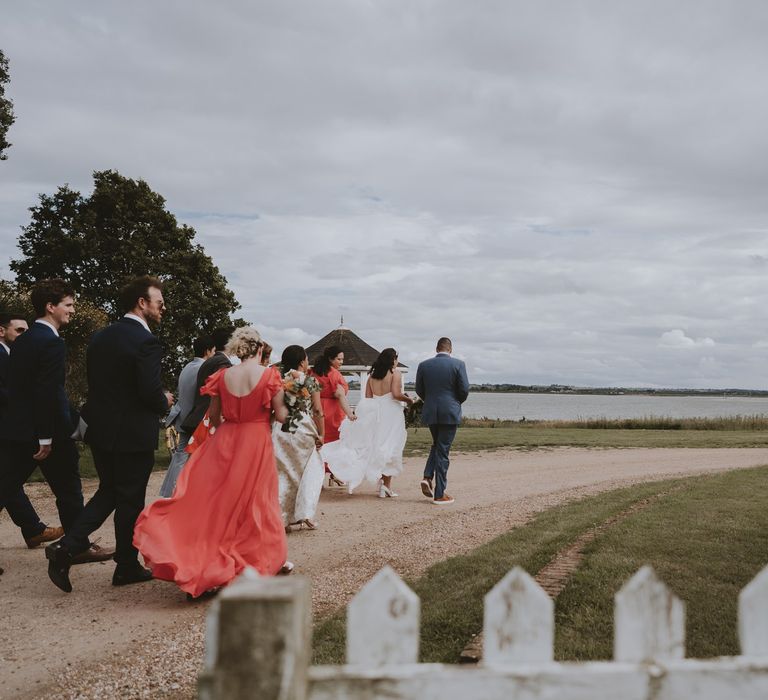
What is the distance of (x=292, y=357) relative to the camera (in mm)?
9547

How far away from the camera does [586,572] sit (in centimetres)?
607

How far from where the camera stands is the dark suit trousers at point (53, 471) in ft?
22.4

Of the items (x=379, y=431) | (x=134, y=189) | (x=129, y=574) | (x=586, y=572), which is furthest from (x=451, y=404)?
(x=134, y=189)

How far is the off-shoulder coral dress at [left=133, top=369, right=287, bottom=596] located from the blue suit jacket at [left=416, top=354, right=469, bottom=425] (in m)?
4.68

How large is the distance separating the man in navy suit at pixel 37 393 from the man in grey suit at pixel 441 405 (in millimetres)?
5438

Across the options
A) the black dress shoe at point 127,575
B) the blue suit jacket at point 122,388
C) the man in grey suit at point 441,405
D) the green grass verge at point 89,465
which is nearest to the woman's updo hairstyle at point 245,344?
the blue suit jacket at point 122,388

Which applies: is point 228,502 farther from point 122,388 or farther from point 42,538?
point 42,538

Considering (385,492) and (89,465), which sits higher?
(385,492)

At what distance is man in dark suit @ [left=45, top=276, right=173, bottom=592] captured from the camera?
630 centimetres

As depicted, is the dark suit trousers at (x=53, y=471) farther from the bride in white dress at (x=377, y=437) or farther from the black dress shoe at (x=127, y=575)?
the bride in white dress at (x=377, y=437)

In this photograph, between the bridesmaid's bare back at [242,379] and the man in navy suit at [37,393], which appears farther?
the man in navy suit at [37,393]

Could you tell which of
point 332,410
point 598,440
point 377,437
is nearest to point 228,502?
point 377,437

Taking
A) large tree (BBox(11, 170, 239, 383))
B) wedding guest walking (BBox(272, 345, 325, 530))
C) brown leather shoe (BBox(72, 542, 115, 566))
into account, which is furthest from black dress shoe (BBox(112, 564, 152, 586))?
large tree (BBox(11, 170, 239, 383))

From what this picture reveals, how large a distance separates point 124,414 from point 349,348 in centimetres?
1735
